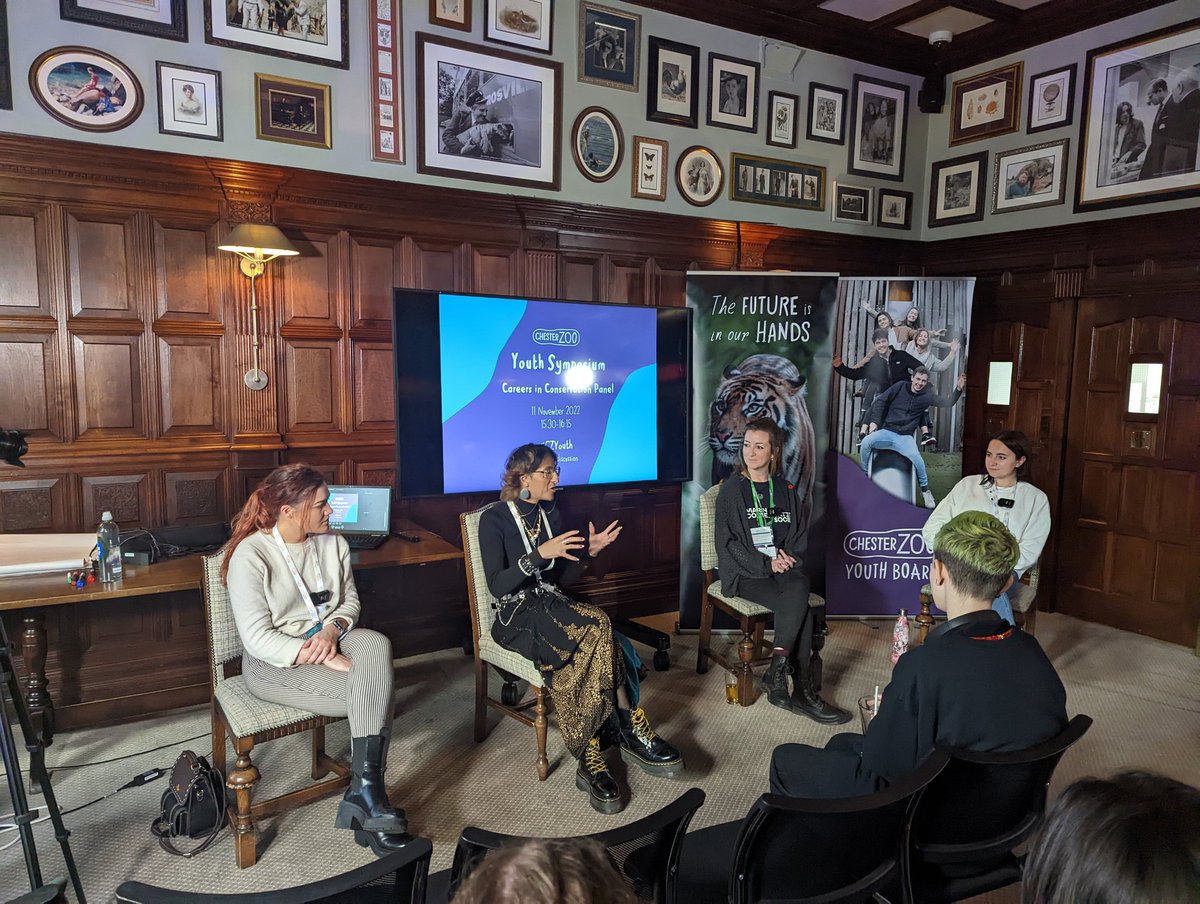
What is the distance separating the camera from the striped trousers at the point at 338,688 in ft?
8.29

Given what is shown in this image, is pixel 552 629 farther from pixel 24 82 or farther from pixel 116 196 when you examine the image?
pixel 24 82

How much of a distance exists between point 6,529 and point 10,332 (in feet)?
2.78

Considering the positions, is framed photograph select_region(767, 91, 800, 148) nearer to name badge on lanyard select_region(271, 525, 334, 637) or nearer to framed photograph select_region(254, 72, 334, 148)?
framed photograph select_region(254, 72, 334, 148)

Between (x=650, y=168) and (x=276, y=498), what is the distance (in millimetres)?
3178

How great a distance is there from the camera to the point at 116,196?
3.41 metres

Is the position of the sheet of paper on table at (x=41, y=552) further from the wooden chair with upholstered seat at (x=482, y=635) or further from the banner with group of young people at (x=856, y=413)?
the banner with group of young people at (x=856, y=413)

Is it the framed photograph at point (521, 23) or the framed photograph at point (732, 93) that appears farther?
the framed photograph at point (732, 93)

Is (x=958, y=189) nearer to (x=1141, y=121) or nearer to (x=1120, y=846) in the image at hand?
(x=1141, y=121)

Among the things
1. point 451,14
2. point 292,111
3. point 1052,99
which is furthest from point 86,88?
point 1052,99

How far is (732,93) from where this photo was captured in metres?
4.94

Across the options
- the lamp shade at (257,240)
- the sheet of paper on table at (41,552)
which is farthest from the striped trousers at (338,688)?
the lamp shade at (257,240)

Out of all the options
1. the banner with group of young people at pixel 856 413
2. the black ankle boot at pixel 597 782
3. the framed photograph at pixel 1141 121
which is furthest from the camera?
Result: the banner with group of young people at pixel 856 413

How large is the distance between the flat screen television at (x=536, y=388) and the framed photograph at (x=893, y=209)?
7.11ft

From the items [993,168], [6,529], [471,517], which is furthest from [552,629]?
[993,168]
